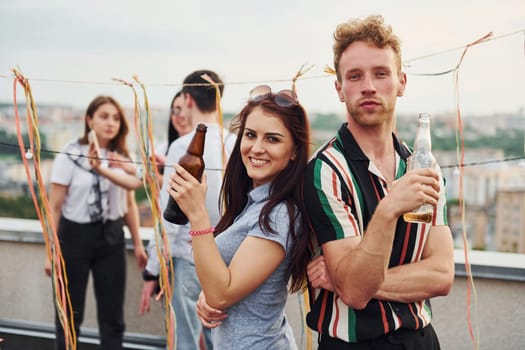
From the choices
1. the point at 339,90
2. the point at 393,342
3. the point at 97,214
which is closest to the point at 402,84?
the point at 339,90

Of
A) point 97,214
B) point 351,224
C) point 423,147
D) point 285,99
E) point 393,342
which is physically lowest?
point 393,342

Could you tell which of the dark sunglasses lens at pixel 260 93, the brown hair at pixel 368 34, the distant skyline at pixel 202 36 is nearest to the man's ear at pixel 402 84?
the brown hair at pixel 368 34

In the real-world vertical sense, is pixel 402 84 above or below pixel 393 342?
above

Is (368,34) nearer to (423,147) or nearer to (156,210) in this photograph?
(423,147)

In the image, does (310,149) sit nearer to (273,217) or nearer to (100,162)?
(273,217)

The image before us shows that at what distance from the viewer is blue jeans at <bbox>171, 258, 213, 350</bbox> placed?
2.53 meters

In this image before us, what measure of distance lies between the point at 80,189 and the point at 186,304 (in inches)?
35.5

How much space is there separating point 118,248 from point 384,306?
202 cm

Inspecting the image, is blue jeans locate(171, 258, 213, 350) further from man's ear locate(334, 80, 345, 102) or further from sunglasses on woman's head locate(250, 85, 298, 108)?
man's ear locate(334, 80, 345, 102)

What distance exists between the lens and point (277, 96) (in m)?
1.52

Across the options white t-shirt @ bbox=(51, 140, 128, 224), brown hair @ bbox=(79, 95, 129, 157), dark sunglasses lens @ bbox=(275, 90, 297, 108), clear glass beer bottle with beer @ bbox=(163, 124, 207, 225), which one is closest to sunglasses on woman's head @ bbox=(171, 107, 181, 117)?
brown hair @ bbox=(79, 95, 129, 157)

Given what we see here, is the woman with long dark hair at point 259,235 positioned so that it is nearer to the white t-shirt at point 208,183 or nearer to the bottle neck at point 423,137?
the bottle neck at point 423,137

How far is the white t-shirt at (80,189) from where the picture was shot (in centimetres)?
299

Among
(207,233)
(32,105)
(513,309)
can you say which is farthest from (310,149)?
(513,309)
